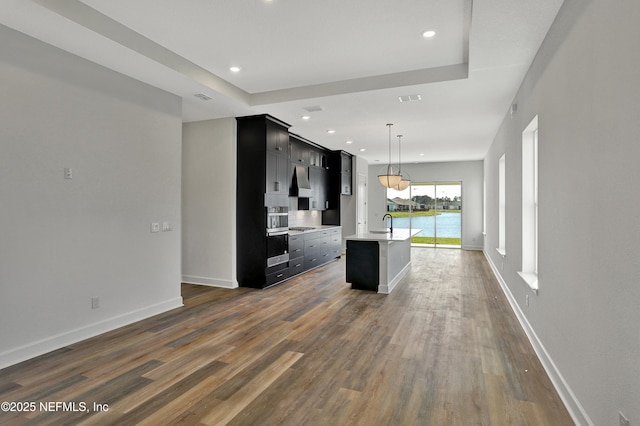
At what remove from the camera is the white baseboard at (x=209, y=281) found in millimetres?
5680

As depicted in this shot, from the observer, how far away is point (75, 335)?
11.1ft

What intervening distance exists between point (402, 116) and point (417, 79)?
144 centimetres

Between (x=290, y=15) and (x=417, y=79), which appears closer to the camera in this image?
(x=290, y=15)

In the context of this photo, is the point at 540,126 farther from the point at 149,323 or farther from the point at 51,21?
the point at 149,323

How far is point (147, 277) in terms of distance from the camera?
420 centimetres

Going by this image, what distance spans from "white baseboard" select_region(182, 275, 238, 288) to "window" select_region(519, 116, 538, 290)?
415 cm

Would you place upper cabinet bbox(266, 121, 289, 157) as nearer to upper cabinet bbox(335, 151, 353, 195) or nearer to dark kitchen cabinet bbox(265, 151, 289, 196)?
dark kitchen cabinet bbox(265, 151, 289, 196)

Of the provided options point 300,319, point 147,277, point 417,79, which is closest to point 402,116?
point 417,79

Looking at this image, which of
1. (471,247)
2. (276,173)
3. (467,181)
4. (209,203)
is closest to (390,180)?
(276,173)

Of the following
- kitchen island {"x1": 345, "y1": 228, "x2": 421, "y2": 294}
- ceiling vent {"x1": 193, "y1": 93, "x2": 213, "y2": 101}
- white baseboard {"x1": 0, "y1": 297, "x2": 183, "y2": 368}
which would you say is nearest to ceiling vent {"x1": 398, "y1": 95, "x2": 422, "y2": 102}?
kitchen island {"x1": 345, "y1": 228, "x2": 421, "y2": 294}

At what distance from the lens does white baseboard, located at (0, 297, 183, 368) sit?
290cm

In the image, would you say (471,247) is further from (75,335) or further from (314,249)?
(75,335)

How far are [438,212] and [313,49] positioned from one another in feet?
29.2

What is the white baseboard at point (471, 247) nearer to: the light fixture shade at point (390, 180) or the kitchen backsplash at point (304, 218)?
the kitchen backsplash at point (304, 218)
